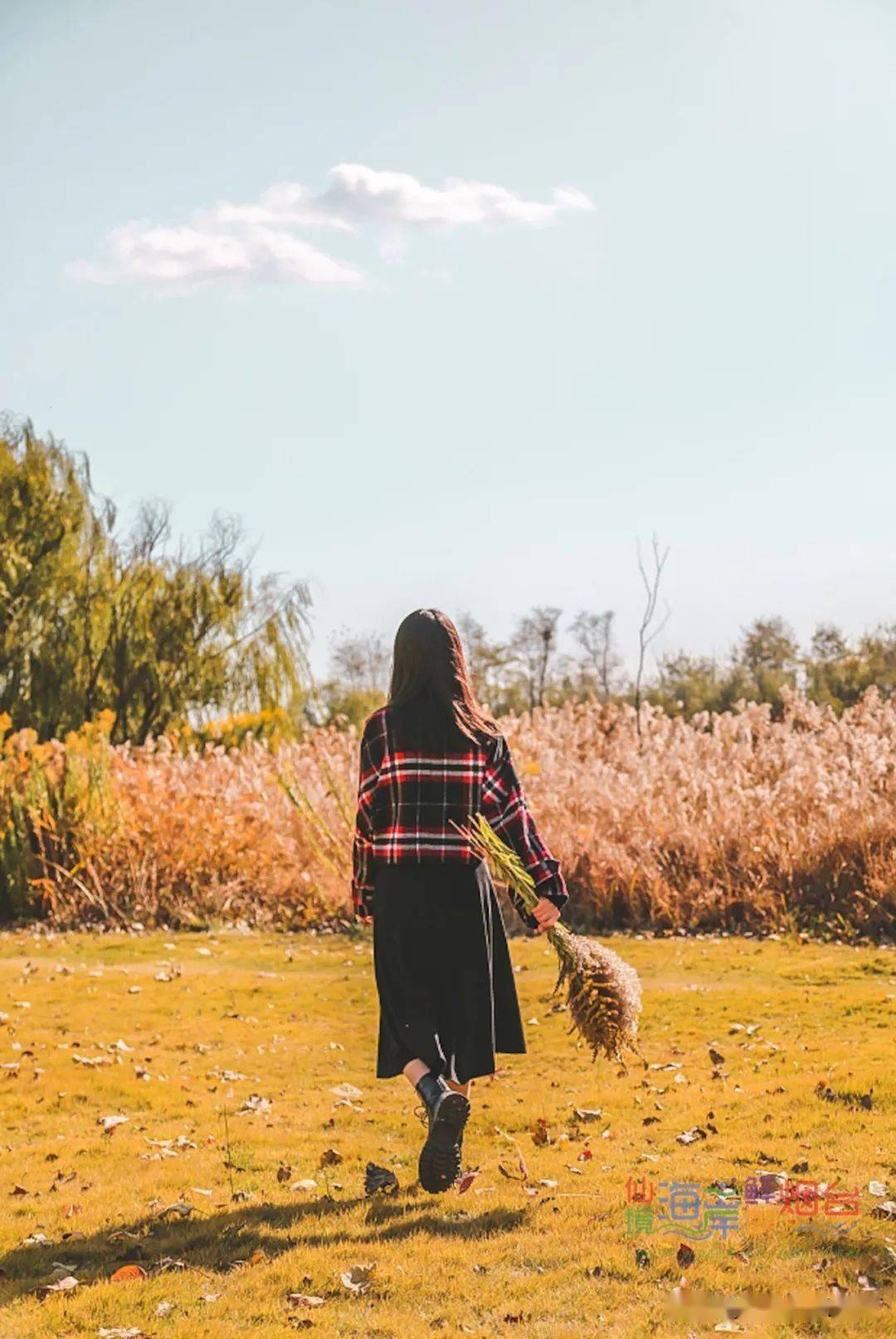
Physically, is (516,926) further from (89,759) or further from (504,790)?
(504,790)

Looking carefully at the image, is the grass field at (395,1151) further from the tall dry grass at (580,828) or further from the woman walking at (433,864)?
the tall dry grass at (580,828)

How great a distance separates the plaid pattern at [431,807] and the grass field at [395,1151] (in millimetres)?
1052

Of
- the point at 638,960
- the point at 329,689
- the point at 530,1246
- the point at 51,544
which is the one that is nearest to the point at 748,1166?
the point at 530,1246

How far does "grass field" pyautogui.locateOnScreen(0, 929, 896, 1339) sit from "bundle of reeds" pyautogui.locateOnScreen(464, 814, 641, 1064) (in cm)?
51

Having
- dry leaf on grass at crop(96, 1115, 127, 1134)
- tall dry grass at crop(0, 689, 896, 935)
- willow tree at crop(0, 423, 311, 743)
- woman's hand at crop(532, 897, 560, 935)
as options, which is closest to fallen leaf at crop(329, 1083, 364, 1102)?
dry leaf on grass at crop(96, 1115, 127, 1134)

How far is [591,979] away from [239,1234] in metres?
1.41

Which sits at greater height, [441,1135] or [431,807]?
[431,807]

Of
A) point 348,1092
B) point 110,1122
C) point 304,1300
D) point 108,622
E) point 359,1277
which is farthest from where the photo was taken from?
point 108,622

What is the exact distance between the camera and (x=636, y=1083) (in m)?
6.18

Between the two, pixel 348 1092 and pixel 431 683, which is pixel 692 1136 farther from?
pixel 431 683

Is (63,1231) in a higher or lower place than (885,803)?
lower

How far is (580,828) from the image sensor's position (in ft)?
35.5

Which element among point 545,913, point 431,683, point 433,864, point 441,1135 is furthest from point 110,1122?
point 431,683

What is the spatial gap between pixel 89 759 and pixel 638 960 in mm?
5610
